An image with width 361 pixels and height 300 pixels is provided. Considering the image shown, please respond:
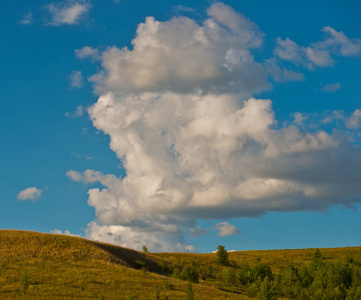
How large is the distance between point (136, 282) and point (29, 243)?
74.1 feet

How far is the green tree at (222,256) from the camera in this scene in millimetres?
80562

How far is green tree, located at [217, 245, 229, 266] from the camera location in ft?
264

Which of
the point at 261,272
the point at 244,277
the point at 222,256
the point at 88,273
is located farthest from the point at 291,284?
the point at 88,273

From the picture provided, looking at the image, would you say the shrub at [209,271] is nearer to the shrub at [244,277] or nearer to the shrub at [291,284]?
the shrub at [244,277]

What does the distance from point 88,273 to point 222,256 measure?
38873 millimetres

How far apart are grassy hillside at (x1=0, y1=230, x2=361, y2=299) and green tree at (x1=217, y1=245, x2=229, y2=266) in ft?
4.77

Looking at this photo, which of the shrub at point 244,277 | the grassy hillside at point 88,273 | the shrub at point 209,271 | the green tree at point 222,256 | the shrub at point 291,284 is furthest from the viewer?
the green tree at point 222,256

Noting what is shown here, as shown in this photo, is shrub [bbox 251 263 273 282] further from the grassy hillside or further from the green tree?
the green tree

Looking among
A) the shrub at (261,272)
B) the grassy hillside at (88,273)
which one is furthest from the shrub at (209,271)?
the shrub at (261,272)

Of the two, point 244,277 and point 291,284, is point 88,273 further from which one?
point 291,284

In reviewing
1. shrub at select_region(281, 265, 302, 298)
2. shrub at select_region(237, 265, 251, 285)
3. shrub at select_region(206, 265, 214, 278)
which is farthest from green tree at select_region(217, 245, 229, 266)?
shrub at select_region(281, 265, 302, 298)

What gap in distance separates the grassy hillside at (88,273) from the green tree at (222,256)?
1.45 meters

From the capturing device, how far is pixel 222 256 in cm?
8175

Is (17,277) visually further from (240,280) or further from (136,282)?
(240,280)
